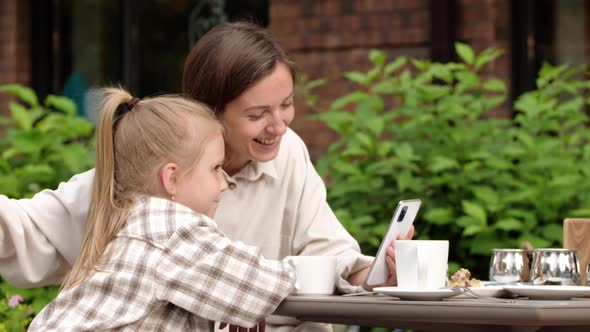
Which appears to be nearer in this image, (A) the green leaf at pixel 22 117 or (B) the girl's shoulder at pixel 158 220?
(B) the girl's shoulder at pixel 158 220

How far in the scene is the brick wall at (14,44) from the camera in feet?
26.7

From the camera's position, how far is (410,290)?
2.57 meters

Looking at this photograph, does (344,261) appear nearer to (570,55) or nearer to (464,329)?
(464,329)

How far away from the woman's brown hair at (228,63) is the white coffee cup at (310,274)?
68cm

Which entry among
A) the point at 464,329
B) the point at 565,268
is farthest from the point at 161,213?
the point at 565,268

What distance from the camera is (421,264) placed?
2.64 metres

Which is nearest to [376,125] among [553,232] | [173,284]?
[553,232]

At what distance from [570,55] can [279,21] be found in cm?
179

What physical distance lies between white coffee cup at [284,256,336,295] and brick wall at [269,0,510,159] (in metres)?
3.90

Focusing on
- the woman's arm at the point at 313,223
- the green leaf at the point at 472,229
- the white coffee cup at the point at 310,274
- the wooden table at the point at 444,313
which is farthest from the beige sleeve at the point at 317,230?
the green leaf at the point at 472,229

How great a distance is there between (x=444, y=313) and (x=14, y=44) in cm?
635

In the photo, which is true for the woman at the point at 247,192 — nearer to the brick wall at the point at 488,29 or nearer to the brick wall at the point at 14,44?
the brick wall at the point at 488,29

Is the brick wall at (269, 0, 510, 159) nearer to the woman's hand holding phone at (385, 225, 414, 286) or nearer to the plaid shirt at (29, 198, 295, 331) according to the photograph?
the woman's hand holding phone at (385, 225, 414, 286)

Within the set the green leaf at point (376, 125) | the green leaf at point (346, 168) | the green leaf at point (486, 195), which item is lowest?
the green leaf at point (486, 195)
